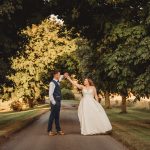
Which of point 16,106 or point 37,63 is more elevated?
point 37,63

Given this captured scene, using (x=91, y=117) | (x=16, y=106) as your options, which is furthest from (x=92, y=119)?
(x=16, y=106)

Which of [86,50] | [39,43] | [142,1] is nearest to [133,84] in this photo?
Result: [142,1]

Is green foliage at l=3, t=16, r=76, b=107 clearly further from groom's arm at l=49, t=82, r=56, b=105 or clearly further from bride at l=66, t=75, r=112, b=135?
groom's arm at l=49, t=82, r=56, b=105

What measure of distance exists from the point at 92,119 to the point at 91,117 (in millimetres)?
107

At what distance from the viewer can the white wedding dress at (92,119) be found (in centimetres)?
1633

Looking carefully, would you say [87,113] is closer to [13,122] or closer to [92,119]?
[92,119]

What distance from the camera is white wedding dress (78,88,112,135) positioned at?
1633cm

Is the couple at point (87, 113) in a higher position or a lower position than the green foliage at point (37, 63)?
lower

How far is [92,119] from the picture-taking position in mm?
16516

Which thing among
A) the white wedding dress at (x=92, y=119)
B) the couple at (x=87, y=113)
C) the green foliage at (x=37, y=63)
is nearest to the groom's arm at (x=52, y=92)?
the couple at (x=87, y=113)

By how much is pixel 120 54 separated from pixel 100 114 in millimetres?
4395

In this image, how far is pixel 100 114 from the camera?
54.7 ft

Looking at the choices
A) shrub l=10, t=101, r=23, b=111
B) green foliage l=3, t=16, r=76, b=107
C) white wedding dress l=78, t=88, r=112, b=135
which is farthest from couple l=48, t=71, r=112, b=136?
shrub l=10, t=101, r=23, b=111

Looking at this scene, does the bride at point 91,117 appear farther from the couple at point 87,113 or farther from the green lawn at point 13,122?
the green lawn at point 13,122
